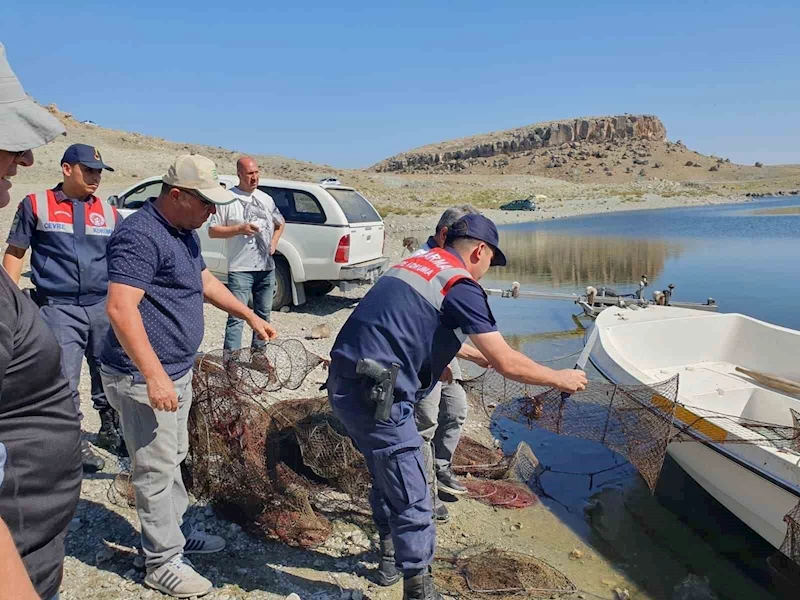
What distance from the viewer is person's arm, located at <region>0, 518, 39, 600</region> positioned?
108 centimetres

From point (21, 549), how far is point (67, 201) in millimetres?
3072

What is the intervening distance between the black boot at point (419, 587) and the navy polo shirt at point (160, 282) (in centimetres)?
158

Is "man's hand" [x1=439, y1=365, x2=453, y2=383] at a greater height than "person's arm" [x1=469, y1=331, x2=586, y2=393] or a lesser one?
lesser

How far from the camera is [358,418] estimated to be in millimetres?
2967

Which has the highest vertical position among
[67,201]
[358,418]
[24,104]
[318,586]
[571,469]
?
[24,104]

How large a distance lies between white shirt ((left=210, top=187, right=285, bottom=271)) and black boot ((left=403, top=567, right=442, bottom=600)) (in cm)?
418

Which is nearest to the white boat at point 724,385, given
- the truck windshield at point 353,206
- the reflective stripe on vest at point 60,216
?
the truck windshield at point 353,206

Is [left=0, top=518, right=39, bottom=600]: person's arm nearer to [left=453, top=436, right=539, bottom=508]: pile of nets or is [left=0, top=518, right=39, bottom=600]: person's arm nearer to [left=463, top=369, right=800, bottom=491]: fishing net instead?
[left=463, top=369, right=800, bottom=491]: fishing net

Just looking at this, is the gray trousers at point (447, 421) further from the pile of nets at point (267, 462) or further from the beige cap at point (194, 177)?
the beige cap at point (194, 177)

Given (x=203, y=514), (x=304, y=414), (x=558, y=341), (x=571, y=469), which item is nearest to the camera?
(x=203, y=514)

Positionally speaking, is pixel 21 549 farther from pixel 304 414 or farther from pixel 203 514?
pixel 304 414

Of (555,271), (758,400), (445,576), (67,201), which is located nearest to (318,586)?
(445,576)

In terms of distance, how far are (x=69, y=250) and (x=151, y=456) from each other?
173 cm

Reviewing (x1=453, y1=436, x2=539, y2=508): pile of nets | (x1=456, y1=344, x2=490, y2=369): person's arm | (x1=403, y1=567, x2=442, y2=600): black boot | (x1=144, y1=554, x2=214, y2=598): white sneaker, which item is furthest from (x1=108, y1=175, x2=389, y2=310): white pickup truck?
(x1=403, y1=567, x2=442, y2=600): black boot
